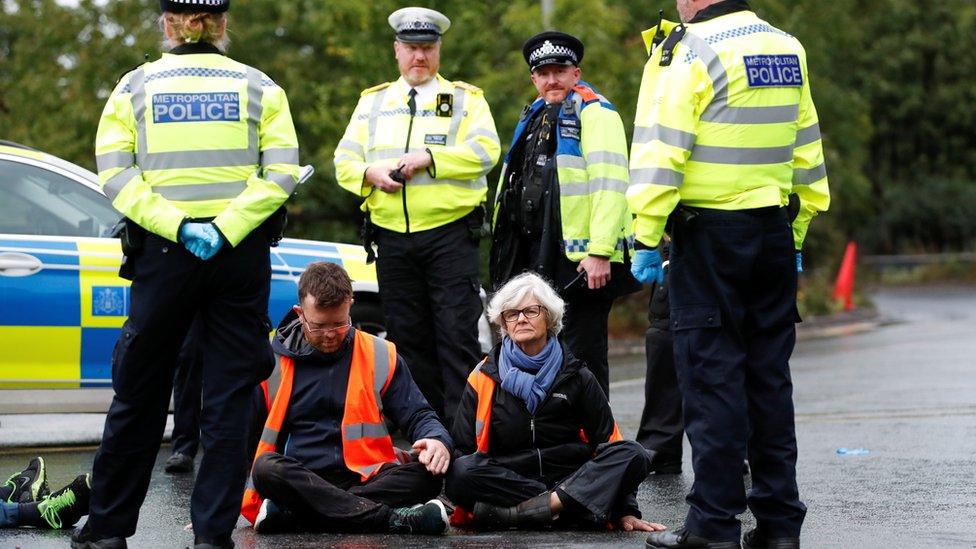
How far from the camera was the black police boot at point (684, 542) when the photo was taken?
17.7 feet

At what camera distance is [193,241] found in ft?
17.4

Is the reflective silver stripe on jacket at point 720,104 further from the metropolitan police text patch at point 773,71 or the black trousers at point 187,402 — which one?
the black trousers at point 187,402

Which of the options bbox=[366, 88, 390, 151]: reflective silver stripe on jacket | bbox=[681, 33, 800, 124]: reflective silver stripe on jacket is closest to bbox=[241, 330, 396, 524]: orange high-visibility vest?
bbox=[681, 33, 800, 124]: reflective silver stripe on jacket

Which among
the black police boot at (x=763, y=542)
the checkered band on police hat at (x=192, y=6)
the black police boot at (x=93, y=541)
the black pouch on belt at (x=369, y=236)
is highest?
the checkered band on police hat at (x=192, y=6)

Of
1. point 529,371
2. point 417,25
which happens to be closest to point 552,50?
point 417,25

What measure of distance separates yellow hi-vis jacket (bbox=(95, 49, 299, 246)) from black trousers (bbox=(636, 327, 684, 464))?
2870 millimetres

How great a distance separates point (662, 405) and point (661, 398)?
0.03 metres

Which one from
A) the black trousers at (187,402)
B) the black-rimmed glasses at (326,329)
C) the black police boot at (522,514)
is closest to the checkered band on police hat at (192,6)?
the black-rimmed glasses at (326,329)

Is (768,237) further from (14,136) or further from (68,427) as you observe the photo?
(14,136)

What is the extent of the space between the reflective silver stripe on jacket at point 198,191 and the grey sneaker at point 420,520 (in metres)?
1.43

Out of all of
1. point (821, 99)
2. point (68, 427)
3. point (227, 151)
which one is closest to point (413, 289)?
point (227, 151)

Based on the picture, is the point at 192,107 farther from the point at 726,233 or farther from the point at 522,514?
the point at 522,514

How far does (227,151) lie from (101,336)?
338 cm

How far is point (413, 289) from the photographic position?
7.81m
